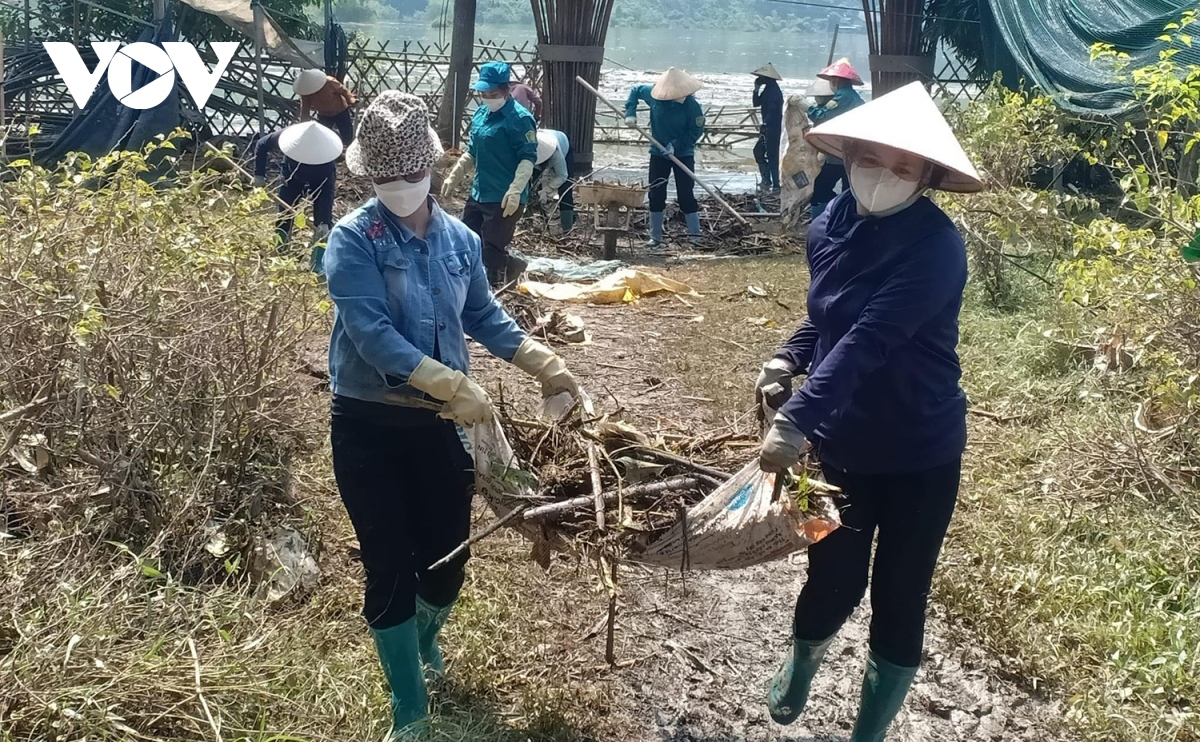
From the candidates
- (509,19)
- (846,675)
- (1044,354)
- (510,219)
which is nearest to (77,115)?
(510,219)

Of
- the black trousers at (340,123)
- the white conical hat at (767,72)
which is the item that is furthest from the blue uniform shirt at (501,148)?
the white conical hat at (767,72)

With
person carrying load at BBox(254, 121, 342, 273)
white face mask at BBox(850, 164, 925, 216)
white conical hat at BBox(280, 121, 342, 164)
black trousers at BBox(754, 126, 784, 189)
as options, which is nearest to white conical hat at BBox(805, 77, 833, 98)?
black trousers at BBox(754, 126, 784, 189)

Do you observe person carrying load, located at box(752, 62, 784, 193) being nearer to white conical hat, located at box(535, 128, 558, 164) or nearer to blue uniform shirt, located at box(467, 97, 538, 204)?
white conical hat, located at box(535, 128, 558, 164)

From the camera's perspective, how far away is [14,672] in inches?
89.0

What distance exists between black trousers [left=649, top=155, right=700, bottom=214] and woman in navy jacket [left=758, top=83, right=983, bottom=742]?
7165 mm

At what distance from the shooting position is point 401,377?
2387 millimetres

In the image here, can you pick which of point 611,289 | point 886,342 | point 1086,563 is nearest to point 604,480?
point 886,342

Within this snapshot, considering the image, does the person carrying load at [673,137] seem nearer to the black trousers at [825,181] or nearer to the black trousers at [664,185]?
the black trousers at [664,185]

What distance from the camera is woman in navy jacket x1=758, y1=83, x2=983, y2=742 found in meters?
2.23

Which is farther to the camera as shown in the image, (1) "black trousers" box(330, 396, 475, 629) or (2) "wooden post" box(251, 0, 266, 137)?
(2) "wooden post" box(251, 0, 266, 137)

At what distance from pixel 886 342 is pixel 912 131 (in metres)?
0.49

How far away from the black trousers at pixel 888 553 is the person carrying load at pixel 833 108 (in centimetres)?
651

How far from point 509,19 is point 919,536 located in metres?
96.9

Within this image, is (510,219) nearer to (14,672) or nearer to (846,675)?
(846,675)
